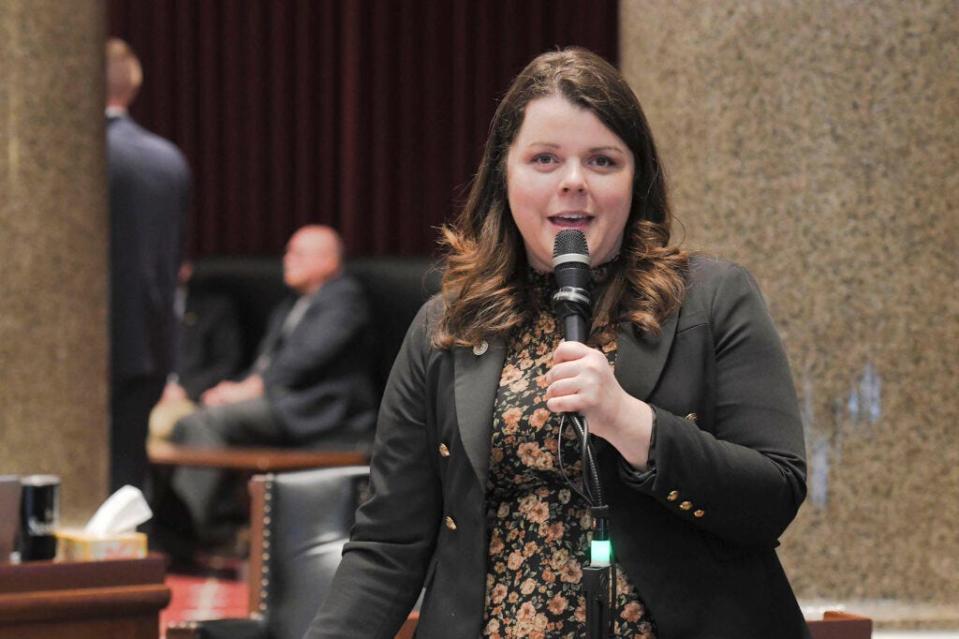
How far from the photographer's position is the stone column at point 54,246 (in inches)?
149

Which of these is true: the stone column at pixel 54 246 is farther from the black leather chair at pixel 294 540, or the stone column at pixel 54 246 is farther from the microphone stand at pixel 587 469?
the microphone stand at pixel 587 469

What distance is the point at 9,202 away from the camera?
3.78m

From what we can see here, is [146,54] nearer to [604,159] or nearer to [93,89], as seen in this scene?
[93,89]

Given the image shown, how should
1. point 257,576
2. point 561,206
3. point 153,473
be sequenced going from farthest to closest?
point 153,473, point 257,576, point 561,206

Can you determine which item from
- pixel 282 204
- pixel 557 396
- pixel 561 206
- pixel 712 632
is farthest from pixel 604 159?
pixel 282 204

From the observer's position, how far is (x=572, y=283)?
165 centimetres

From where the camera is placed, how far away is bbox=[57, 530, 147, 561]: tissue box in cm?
294

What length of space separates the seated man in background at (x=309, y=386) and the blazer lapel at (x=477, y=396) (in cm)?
516

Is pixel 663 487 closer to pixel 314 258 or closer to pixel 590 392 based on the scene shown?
pixel 590 392

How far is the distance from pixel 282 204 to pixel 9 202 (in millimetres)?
5100

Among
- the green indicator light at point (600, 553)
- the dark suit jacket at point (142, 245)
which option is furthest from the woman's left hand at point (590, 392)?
the dark suit jacket at point (142, 245)

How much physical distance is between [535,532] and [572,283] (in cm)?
35

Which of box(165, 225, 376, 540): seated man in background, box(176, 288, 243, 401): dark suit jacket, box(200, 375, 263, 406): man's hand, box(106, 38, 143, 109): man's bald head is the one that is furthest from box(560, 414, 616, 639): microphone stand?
box(176, 288, 243, 401): dark suit jacket

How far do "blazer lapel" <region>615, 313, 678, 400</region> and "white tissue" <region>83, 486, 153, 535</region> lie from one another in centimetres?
149
